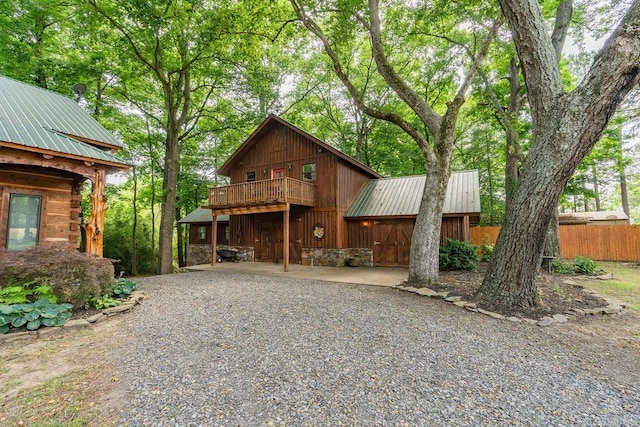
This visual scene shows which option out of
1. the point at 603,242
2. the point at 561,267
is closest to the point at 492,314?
the point at 561,267

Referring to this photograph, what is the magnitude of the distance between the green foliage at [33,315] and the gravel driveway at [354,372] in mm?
1016

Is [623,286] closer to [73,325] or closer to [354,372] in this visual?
[354,372]

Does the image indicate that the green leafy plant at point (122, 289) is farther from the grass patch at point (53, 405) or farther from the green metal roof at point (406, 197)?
the green metal roof at point (406, 197)

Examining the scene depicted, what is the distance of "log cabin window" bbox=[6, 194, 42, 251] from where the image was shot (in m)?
6.64

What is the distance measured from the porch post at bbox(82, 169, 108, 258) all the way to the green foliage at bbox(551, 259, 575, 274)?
13.6m

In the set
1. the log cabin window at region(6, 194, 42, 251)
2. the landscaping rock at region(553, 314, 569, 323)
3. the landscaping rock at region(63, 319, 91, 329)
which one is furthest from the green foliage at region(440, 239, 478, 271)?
the log cabin window at region(6, 194, 42, 251)

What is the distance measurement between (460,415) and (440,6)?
1071 cm

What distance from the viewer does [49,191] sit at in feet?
23.8

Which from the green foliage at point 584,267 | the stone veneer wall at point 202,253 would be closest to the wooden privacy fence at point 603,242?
Result: the green foliage at point 584,267

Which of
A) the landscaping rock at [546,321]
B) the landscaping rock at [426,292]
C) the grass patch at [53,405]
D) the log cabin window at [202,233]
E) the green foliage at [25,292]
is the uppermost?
the log cabin window at [202,233]

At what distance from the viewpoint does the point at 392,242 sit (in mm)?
12359

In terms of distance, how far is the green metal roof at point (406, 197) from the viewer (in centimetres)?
1159

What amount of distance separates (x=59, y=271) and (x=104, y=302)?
92 cm

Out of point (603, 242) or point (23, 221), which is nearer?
point (23, 221)
